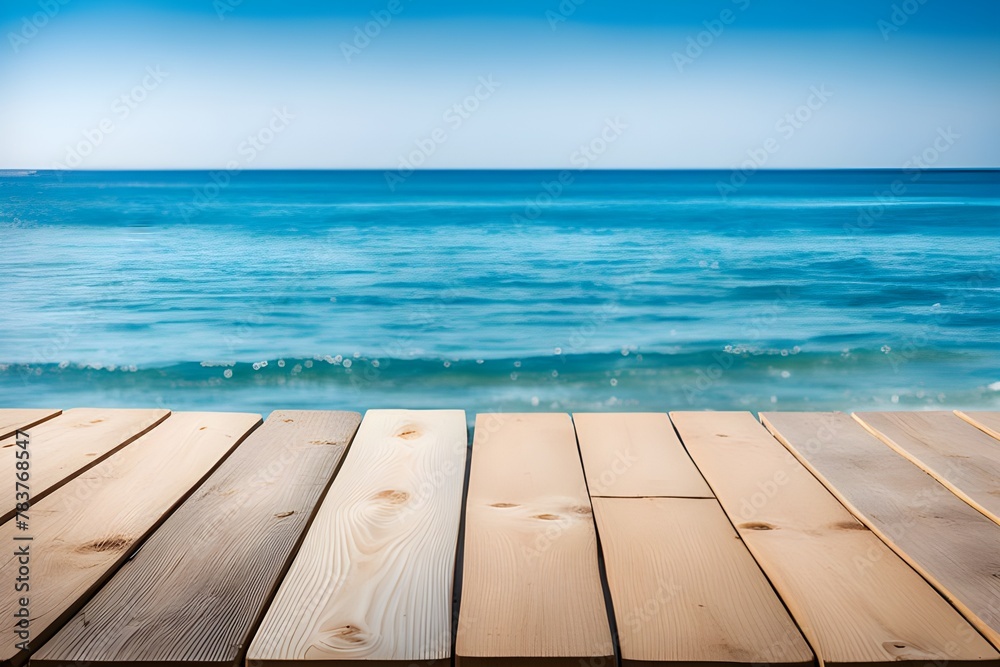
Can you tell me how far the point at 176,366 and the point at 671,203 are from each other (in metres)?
21.1

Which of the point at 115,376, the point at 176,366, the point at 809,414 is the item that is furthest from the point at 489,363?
the point at 809,414

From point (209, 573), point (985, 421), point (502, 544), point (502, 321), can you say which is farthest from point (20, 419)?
point (502, 321)

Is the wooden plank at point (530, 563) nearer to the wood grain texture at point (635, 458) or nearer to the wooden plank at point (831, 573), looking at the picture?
the wood grain texture at point (635, 458)

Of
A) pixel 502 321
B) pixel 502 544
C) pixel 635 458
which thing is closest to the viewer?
pixel 502 544

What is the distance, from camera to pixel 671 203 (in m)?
24.2

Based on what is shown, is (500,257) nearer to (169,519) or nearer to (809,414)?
(809,414)

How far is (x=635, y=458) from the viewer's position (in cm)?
179

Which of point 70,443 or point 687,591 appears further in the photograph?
point 70,443

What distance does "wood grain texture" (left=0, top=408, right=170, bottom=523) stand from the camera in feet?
5.21
